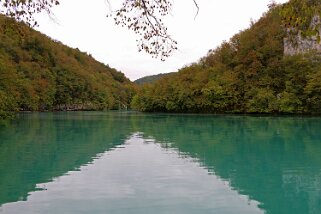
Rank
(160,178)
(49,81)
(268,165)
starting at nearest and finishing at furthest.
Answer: (160,178)
(268,165)
(49,81)

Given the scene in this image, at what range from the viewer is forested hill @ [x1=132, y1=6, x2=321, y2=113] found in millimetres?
63062

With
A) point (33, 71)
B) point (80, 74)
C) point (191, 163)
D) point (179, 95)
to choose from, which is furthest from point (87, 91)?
point (191, 163)

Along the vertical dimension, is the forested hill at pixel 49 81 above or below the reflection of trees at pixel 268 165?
above

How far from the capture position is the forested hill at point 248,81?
6306 cm

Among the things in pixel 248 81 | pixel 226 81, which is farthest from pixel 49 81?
pixel 248 81

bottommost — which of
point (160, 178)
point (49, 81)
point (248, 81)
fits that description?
point (160, 178)

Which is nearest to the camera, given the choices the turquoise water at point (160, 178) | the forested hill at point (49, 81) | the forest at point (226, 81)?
the turquoise water at point (160, 178)

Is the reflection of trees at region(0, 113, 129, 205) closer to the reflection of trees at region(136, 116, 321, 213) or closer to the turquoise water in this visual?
the turquoise water

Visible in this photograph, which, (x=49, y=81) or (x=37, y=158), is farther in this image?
(x=49, y=81)

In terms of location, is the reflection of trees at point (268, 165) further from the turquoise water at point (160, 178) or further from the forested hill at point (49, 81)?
the forested hill at point (49, 81)

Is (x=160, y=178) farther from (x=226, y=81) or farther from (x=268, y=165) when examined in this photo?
(x=226, y=81)

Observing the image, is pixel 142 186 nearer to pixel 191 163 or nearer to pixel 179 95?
pixel 191 163

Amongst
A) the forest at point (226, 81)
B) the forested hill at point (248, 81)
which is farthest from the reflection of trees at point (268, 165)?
the forested hill at point (248, 81)

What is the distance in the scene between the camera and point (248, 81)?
73.1 metres
